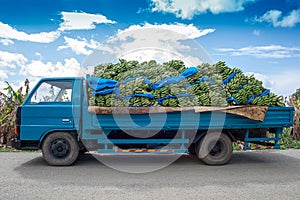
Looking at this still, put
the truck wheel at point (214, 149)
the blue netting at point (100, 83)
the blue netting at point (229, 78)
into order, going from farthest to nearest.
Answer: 1. the blue netting at point (229, 78)
2. the truck wheel at point (214, 149)
3. the blue netting at point (100, 83)

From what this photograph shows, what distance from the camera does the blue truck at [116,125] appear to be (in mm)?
7375

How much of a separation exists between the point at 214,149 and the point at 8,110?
8.36 metres

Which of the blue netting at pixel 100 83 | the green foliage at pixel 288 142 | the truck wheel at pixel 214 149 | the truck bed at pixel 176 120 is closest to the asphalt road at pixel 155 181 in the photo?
the truck wheel at pixel 214 149

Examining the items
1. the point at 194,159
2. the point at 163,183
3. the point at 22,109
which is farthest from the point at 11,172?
the point at 194,159

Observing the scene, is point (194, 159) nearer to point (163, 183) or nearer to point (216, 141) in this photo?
point (216, 141)

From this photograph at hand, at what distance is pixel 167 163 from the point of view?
8070 mm

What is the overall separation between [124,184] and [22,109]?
320 cm

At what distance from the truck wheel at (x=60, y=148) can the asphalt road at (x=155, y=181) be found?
0.21 metres

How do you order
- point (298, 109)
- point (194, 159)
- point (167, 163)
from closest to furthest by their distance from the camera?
point (167, 163), point (194, 159), point (298, 109)

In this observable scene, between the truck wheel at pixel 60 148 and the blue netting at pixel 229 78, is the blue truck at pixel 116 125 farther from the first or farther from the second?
the blue netting at pixel 229 78

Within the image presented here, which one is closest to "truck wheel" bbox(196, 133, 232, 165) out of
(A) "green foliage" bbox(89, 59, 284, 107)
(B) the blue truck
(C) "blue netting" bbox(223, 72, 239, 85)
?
(B) the blue truck

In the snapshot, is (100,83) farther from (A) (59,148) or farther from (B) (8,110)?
(B) (8,110)

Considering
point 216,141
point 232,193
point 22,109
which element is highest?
point 22,109

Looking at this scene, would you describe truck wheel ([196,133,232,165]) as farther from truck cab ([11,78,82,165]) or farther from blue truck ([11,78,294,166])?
truck cab ([11,78,82,165])
